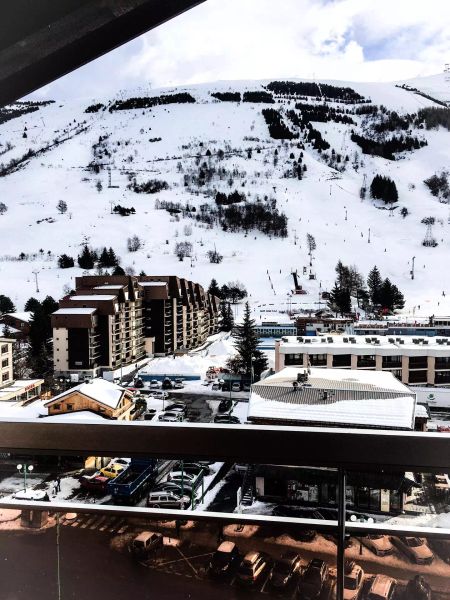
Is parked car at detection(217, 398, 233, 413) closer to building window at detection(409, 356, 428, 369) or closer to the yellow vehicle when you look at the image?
building window at detection(409, 356, 428, 369)

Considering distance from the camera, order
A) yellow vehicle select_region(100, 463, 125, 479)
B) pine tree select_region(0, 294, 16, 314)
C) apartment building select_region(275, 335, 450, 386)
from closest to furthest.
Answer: yellow vehicle select_region(100, 463, 125, 479) < apartment building select_region(275, 335, 450, 386) < pine tree select_region(0, 294, 16, 314)

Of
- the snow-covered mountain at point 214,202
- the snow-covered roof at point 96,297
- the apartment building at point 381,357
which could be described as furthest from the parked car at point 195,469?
the apartment building at point 381,357

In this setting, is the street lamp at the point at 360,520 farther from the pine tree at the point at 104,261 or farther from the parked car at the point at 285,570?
the pine tree at the point at 104,261

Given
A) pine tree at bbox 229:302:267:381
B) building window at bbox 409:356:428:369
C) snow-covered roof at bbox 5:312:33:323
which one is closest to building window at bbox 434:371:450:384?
building window at bbox 409:356:428:369

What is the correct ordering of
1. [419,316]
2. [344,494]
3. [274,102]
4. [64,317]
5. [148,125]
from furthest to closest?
1. [274,102]
2. [148,125]
3. [419,316]
4. [64,317]
5. [344,494]

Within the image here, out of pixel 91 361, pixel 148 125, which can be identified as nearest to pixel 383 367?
pixel 91 361

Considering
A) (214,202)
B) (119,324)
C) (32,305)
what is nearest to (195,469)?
(119,324)

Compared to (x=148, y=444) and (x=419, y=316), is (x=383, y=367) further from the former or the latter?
(x=148, y=444)

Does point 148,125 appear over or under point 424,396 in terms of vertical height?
over
